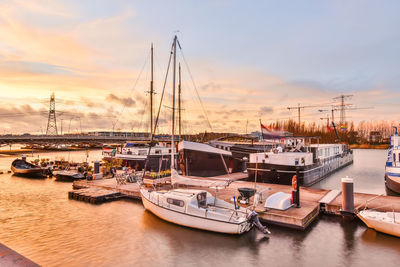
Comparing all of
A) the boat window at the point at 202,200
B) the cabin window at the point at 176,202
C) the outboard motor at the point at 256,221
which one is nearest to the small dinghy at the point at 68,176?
the cabin window at the point at 176,202

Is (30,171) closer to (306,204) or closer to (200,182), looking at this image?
→ (200,182)

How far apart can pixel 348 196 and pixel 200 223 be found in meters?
9.47

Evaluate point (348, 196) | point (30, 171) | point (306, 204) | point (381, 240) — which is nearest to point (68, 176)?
point (30, 171)

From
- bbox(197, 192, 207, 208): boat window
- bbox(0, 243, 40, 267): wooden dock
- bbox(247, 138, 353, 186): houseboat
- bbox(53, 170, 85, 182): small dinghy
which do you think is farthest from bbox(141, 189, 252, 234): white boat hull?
bbox(53, 170, 85, 182): small dinghy

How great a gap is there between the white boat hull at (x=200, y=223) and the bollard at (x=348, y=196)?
651 cm

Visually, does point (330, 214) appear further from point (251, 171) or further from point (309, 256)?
point (251, 171)

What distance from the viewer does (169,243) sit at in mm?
13289

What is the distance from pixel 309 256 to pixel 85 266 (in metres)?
10.5

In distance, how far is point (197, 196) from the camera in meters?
14.7

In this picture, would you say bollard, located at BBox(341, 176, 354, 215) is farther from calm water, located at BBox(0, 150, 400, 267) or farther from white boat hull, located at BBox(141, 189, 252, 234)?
white boat hull, located at BBox(141, 189, 252, 234)

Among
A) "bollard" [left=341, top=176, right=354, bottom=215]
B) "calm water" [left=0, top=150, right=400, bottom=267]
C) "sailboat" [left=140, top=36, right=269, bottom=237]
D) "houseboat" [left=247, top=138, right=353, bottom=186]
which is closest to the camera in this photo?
"calm water" [left=0, top=150, right=400, bottom=267]

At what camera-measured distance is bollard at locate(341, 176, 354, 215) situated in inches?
590

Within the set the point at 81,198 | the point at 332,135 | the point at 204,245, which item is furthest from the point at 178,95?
the point at 332,135

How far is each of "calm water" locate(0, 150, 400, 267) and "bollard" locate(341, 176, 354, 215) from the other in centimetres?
87
